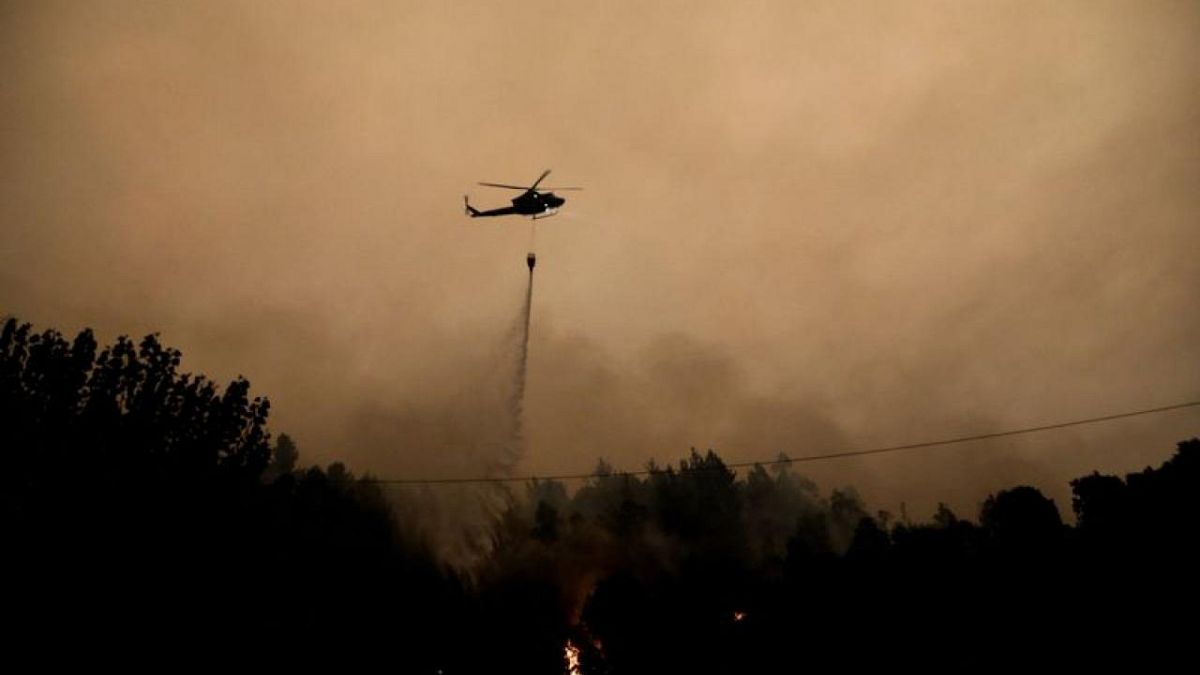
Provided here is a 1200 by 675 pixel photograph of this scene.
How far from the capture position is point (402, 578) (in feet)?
191

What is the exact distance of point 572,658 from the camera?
197 feet

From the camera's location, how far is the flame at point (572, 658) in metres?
58.7

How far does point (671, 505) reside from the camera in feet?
396

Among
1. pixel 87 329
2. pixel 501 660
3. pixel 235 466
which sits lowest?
pixel 501 660

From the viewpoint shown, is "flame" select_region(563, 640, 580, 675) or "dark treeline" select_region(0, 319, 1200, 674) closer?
"dark treeline" select_region(0, 319, 1200, 674)

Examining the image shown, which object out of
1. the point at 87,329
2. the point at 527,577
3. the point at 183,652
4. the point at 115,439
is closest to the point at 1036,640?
the point at 183,652

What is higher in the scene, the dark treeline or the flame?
A: the dark treeline

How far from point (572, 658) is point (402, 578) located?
17896mm

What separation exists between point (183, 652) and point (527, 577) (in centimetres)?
6952

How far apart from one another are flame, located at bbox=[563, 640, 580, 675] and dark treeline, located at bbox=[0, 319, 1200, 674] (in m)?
0.52

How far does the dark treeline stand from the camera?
65.0 feet

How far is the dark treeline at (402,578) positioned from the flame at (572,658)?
52 centimetres

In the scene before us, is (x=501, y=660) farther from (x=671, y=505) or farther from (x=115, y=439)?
(x=671, y=505)

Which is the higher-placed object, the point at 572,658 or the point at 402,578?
the point at 402,578
